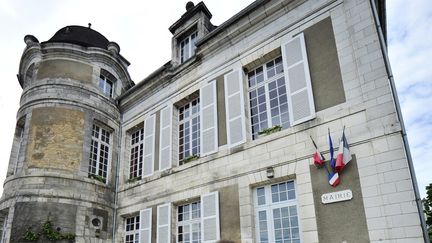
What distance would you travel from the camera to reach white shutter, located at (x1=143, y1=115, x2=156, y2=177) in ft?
29.1

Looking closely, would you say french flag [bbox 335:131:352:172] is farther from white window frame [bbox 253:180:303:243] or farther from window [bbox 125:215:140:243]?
window [bbox 125:215:140:243]

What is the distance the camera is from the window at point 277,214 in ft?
19.3

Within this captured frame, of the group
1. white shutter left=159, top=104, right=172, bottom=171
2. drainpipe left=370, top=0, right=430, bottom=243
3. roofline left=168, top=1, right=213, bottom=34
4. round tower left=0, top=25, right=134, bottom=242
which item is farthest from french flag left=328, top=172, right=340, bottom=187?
round tower left=0, top=25, right=134, bottom=242

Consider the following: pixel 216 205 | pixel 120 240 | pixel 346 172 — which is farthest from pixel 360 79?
pixel 120 240

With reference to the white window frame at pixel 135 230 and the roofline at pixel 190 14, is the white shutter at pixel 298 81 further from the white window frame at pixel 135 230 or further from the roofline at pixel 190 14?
the white window frame at pixel 135 230

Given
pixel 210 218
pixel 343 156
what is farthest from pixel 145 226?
pixel 343 156

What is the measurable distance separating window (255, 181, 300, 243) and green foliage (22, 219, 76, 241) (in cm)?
474

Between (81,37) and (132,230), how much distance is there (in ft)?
19.7

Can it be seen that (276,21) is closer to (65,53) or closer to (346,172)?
(346,172)

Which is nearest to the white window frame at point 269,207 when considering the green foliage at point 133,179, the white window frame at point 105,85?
the green foliage at point 133,179

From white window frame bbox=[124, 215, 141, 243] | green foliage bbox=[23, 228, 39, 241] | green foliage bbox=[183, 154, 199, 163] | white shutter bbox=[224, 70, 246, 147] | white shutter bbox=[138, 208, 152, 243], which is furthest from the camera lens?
white window frame bbox=[124, 215, 141, 243]

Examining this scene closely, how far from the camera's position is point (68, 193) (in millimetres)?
8742

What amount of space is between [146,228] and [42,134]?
3.58m

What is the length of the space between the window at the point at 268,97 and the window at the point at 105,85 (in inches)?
201
